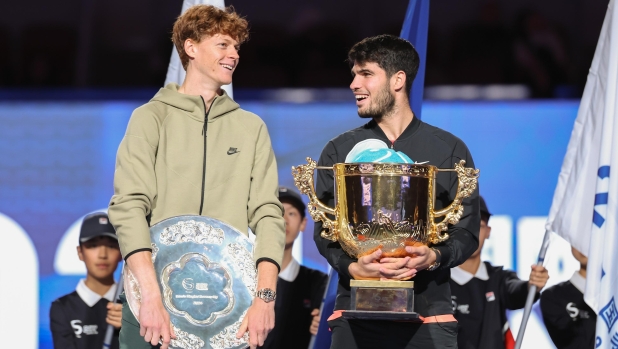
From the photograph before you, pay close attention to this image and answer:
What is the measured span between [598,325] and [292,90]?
2.50 m

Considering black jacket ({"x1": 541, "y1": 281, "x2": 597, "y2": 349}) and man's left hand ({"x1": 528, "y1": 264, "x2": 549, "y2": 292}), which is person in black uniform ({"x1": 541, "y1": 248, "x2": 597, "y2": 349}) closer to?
black jacket ({"x1": 541, "y1": 281, "x2": 597, "y2": 349})

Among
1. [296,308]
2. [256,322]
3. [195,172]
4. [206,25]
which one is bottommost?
[296,308]

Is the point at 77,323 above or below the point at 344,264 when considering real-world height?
below

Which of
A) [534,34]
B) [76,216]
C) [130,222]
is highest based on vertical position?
[534,34]

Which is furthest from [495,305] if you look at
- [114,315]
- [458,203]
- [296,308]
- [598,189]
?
[458,203]

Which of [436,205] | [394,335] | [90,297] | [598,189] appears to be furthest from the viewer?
[90,297]

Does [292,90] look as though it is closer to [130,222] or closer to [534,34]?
[534,34]

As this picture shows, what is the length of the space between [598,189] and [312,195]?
1.54 meters

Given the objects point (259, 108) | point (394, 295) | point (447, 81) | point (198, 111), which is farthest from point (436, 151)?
point (447, 81)

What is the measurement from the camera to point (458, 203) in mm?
2727

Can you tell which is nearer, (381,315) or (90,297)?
(381,315)

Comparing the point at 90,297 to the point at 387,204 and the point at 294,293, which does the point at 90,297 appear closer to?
the point at 294,293

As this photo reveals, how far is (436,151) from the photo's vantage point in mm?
2963

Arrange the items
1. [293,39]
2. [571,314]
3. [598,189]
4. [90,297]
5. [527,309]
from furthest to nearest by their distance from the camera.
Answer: [293,39] → [90,297] → [571,314] → [527,309] → [598,189]
